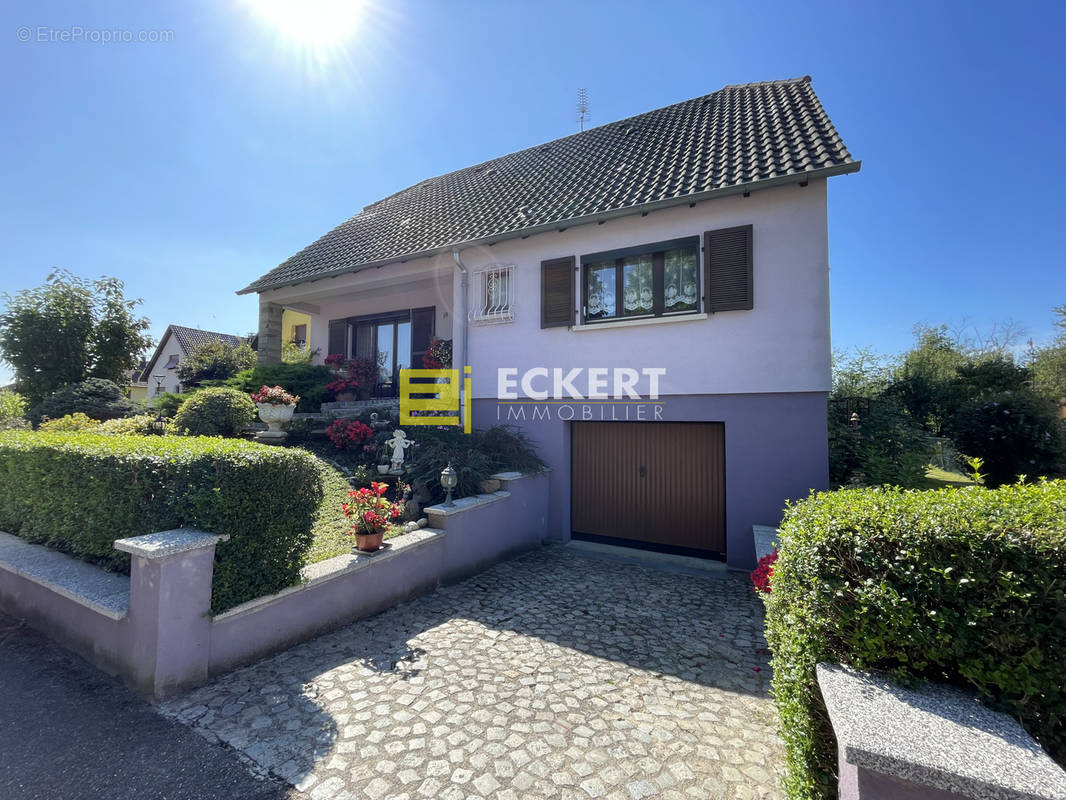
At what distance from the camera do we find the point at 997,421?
9695mm

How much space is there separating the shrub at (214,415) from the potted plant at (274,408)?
29 cm

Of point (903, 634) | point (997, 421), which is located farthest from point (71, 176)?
point (997, 421)

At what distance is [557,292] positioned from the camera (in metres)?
8.09

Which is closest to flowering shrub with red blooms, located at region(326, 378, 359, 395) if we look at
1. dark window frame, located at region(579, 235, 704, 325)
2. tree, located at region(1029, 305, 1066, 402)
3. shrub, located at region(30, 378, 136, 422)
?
shrub, located at region(30, 378, 136, 422)

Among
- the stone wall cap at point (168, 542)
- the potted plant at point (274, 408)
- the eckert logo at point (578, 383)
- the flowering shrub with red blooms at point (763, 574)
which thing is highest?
the eckert logo at point (578, 383)

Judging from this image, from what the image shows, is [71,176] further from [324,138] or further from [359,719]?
[359,719]

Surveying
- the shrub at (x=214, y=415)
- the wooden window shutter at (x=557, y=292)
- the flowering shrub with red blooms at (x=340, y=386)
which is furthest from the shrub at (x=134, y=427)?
the wooden window shutter at (x=557, y=292)

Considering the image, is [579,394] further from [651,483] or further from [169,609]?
[169,609]

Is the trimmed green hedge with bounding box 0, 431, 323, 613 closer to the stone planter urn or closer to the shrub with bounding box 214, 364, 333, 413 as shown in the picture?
the stone planter urn

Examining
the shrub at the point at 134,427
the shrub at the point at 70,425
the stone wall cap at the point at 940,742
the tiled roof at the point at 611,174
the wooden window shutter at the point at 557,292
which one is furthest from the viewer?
the shrub at the point at 70,425

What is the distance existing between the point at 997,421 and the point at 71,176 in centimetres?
1951

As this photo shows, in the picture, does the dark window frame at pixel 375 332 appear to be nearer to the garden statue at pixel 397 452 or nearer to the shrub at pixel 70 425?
the garden statue at pixel 397 452

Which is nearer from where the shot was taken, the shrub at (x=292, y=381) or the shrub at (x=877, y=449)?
the shrub at (x=877, y=449)

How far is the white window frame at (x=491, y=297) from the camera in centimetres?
864
